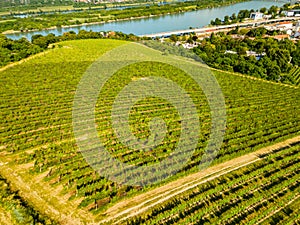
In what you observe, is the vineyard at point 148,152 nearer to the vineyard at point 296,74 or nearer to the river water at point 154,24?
the vineyard at point 296,74

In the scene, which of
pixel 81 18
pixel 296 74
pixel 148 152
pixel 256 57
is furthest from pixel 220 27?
pixel 148 152

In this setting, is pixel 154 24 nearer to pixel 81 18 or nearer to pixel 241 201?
pixel 81 18

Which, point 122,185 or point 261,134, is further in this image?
point 261,134

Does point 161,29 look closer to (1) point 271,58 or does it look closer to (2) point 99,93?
(1) point 271,58

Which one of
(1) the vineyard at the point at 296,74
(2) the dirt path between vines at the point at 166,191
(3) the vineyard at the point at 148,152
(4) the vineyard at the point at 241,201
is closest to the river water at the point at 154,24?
(1) the vineyard at the point at 296,74

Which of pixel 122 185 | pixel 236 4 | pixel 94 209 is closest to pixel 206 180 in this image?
pixel 122 185

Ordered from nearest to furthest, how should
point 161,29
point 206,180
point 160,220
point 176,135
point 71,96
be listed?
point 160,220 < point 206,180 < point 176,135 < point 71,96 < point 161,29

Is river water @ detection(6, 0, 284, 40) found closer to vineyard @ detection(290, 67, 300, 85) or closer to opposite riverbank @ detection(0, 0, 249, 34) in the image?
opposite riverbank @ detection(0, 0, 249, 34)
